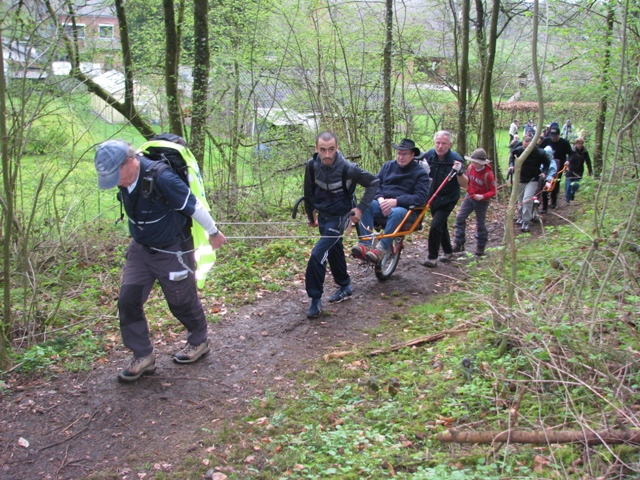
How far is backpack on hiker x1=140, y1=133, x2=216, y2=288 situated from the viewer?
14.5ft

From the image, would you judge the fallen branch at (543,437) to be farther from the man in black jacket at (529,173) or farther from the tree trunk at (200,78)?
the man in black jacket at (529,173)

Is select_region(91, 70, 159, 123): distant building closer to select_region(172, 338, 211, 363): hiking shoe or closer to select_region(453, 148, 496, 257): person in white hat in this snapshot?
select_region(453, 148, 496, 257): person in white hat

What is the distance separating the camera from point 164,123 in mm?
11000

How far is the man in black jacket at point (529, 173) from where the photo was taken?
10.5m

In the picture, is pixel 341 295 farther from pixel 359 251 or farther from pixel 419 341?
pixel 419 341

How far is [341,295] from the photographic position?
6.98m

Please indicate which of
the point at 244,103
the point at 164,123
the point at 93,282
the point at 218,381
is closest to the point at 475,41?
the point at 244,103

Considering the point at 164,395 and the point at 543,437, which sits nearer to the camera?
the point at 543,437

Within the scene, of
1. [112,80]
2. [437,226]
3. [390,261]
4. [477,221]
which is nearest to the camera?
[390,261]

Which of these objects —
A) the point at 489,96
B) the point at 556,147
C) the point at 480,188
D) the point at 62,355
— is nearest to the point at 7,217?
the point at 62,355

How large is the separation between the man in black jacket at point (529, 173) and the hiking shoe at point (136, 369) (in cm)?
786

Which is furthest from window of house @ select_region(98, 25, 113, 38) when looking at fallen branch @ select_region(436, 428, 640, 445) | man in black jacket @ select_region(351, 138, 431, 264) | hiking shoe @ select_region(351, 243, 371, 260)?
fallen branch @ select_region(436, 428, 640, 445)

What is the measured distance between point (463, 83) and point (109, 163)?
1299 centimetres

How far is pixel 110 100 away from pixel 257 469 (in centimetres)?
627
